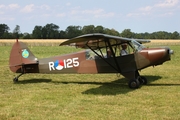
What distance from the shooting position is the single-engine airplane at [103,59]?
31.1ft

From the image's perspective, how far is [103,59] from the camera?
10.2 metres

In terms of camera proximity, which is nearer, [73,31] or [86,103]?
[86,103]

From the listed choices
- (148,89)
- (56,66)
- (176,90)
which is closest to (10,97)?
Answer: (56,66)

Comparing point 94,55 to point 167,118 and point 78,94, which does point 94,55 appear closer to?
point 78,94

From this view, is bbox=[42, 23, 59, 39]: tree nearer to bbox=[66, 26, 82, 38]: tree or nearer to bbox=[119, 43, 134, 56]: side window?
bbox=[66, 26, 82, 38]: tree

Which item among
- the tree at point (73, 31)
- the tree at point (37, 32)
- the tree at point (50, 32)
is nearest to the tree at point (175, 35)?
the tree at point (73, 31)

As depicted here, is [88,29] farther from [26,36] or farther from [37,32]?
[26,36]

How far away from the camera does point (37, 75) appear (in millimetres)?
13555

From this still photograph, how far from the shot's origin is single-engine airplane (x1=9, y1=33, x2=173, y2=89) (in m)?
9.47

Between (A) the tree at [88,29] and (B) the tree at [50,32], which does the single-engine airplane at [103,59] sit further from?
(A) the tree at [88,29]

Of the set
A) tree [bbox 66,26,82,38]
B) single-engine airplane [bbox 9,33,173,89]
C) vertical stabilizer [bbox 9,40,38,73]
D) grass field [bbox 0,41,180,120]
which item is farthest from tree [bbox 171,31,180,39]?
grass field [bbox 0,41,180,120]

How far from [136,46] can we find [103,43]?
141 cm

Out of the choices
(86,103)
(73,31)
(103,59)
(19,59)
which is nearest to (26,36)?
(73,31)

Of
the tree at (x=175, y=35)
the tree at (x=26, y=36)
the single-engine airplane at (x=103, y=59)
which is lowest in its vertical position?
the single-engine airplane at (x=103, y=59)
